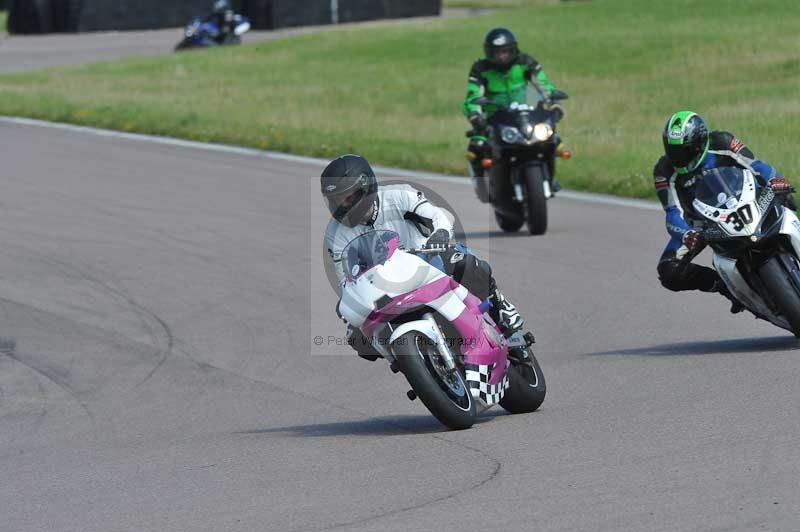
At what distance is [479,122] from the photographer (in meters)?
15.3

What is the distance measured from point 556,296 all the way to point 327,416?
3.82 m

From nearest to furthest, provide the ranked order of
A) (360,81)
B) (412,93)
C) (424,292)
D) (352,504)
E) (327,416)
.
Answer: (352,504)
(424,292)
(327,416)
(412,93)
(360,81)

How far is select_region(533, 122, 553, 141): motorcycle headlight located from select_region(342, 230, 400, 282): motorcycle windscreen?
7.80m

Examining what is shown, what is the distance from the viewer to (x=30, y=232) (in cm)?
1592

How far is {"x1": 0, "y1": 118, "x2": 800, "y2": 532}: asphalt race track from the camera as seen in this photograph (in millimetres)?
6066

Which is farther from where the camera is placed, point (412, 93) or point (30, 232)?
point (412, 93)

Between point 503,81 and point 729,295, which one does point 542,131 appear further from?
point 729,295

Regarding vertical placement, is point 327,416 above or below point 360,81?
above

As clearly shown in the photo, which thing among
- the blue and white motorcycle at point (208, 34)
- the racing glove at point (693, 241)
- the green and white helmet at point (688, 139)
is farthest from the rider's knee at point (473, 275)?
the blue and white motorcycle at point (208, 34)

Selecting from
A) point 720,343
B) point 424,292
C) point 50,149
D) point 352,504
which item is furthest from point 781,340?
point 50,149

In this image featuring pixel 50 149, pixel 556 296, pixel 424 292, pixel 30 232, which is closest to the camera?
pixel 424 292

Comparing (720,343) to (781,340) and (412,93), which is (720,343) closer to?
(781,340)

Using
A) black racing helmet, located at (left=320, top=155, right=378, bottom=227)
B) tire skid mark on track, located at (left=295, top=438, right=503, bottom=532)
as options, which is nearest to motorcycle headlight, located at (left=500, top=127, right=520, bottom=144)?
→ black racing helmet, located at (left=320, top=155, right=378, bottom=227)

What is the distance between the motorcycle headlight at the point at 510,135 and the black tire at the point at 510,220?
28.3 inches
